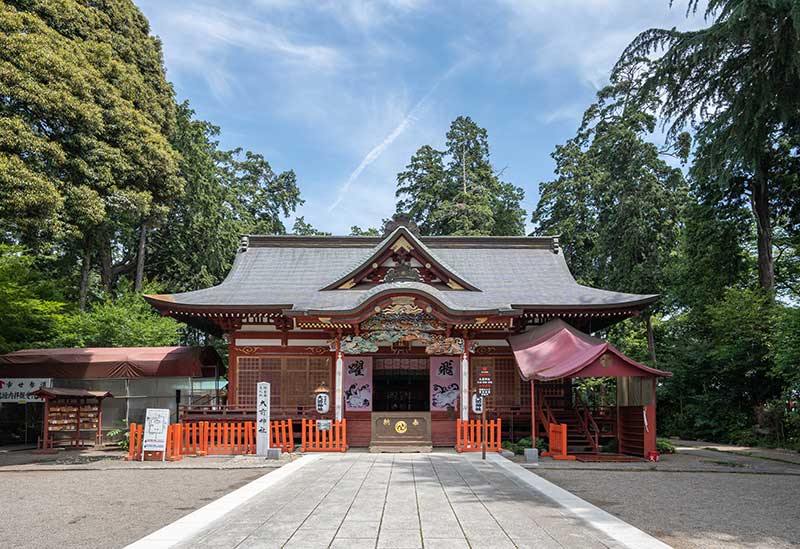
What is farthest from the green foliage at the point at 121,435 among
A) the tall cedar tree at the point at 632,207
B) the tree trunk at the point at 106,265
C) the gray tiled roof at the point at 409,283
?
the tall cedar tree at the point at 632,207

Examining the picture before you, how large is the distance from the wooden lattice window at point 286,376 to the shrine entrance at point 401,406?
1836 millimetres

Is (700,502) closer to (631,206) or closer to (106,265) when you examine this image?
(631,206)

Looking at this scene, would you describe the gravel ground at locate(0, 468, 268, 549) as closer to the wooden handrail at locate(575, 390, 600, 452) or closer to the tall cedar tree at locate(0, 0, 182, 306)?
the tall cedar tree at locate(0, 0, 182, 306)

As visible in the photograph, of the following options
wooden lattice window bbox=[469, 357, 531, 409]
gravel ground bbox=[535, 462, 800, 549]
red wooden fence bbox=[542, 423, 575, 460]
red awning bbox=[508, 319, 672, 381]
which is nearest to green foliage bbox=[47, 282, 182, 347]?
wooden lattice window bbox=[469, 357, 531, 409]

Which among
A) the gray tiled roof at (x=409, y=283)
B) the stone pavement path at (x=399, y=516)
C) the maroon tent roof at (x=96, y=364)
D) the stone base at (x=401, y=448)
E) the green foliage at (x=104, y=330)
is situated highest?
the gray tiled roof at (x=409, y=283)

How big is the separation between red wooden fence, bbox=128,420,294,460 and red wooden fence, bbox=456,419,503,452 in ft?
13.8

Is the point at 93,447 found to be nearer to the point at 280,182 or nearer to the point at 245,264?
the point at 245,264

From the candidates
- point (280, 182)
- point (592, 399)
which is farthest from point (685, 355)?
point (280, 182)

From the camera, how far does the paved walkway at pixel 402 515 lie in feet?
19.6

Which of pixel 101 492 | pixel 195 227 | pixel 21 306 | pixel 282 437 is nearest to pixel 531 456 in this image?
pixel 282 437

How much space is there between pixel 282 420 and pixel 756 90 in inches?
540

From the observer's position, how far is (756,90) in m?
13.5

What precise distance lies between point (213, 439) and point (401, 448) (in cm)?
466

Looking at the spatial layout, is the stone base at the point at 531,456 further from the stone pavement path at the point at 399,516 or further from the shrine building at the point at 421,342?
the stone pavement path at the point at 399,516
